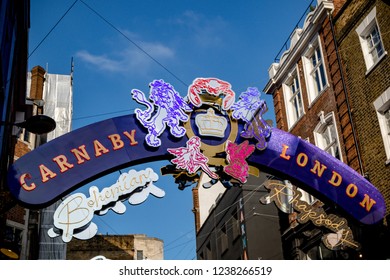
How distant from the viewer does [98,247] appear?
34.2 metres

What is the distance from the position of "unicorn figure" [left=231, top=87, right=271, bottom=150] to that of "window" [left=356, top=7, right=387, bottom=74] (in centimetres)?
514

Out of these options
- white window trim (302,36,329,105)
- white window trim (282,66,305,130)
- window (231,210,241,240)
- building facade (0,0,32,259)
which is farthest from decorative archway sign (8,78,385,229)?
window (231,210,241,240)

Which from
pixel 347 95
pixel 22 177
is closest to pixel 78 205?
pixel 22 177

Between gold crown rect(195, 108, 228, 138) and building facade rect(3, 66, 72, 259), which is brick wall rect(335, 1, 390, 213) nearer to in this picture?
gold crown rect(195, 108, 228, 138)

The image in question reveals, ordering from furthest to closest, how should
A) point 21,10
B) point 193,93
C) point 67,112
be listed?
point 67,112
point 21,10
point 193,93

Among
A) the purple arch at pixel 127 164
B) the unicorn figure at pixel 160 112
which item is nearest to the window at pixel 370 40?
the purple arch at pixel 127 164

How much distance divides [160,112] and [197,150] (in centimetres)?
115

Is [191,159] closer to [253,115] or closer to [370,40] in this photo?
[253,115]

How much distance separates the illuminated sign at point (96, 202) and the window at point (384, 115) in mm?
7128

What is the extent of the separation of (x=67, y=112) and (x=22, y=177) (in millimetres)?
16777

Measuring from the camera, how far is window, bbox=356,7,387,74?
616 inches

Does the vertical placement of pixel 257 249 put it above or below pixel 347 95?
below
